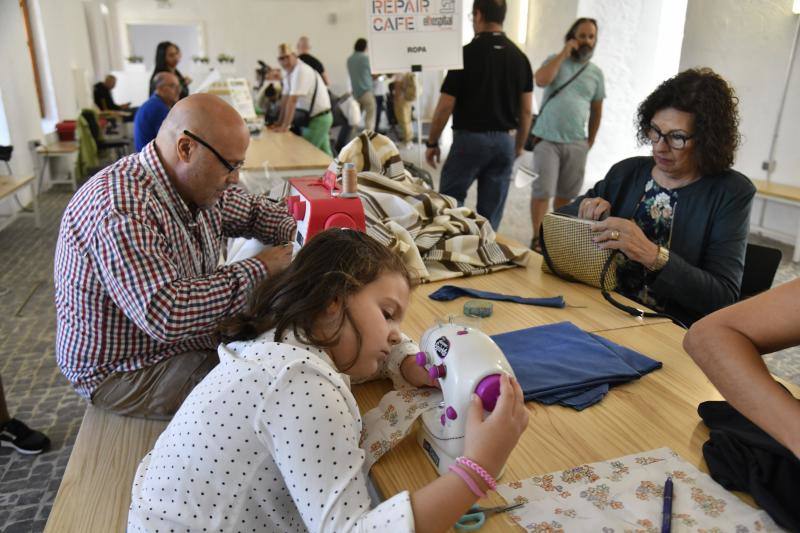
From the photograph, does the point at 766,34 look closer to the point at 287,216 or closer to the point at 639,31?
the point at 639,31

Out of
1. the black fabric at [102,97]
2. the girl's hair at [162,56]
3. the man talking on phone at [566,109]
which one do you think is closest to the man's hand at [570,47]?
the man talking on phone at [566,109]

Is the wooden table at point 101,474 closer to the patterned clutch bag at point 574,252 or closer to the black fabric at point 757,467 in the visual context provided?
the black fabric at point 757,467

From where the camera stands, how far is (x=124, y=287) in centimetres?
134

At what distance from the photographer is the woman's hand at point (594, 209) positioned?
205 cm

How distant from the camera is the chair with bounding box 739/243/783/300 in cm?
197

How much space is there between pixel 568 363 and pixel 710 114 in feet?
3.29

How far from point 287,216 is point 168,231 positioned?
65cm

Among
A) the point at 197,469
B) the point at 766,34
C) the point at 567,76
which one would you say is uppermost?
the point at 766,34

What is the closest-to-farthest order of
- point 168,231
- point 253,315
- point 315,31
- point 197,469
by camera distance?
point 197,469 < point 253,315 < point 168,231 < point 315,31

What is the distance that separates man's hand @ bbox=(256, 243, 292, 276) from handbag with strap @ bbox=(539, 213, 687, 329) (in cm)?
88

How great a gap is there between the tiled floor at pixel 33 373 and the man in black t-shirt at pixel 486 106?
1399 millimetres

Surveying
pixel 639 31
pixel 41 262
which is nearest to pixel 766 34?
pixel 639 31

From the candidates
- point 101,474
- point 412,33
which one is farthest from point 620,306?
point 412,33

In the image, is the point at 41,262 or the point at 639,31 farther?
the point at 639,31
